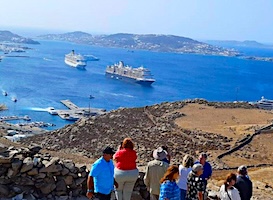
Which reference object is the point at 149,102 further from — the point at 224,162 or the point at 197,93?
the point at 224,162

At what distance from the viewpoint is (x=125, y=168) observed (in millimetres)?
5934

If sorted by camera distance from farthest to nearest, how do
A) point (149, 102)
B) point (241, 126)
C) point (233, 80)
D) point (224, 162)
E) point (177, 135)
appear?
point (233, 80)
point (149, 102)
point (241, 126)
point (177, 135)
point (224, 162)

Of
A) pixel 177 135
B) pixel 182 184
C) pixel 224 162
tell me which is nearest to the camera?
pixel 182 184

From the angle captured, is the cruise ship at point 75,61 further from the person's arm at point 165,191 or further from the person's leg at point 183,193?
the person's arm at point 165,191

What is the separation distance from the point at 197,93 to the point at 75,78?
23121 millimetres

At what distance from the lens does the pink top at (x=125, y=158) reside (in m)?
5.87

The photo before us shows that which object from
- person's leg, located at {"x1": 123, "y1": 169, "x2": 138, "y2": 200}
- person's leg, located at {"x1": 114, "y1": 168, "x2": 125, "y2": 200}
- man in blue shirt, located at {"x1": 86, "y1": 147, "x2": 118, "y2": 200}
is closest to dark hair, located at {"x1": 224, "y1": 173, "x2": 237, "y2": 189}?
person's leg, located at {"x1": 123, "y1": 169, "x2": 138, "y2": 200}

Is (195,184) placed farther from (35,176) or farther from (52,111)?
(52,111)

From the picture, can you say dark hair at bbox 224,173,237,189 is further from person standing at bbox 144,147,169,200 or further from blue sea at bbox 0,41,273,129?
blue sea at bbox 0,41,273,129

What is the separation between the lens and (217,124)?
28719mm

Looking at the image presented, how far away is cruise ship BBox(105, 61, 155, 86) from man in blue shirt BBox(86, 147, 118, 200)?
81.5 m

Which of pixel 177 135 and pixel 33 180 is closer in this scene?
pixel 33 180

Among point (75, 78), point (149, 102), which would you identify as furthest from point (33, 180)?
point (75, 78)

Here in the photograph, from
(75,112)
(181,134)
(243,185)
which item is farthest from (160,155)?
(75,112)
